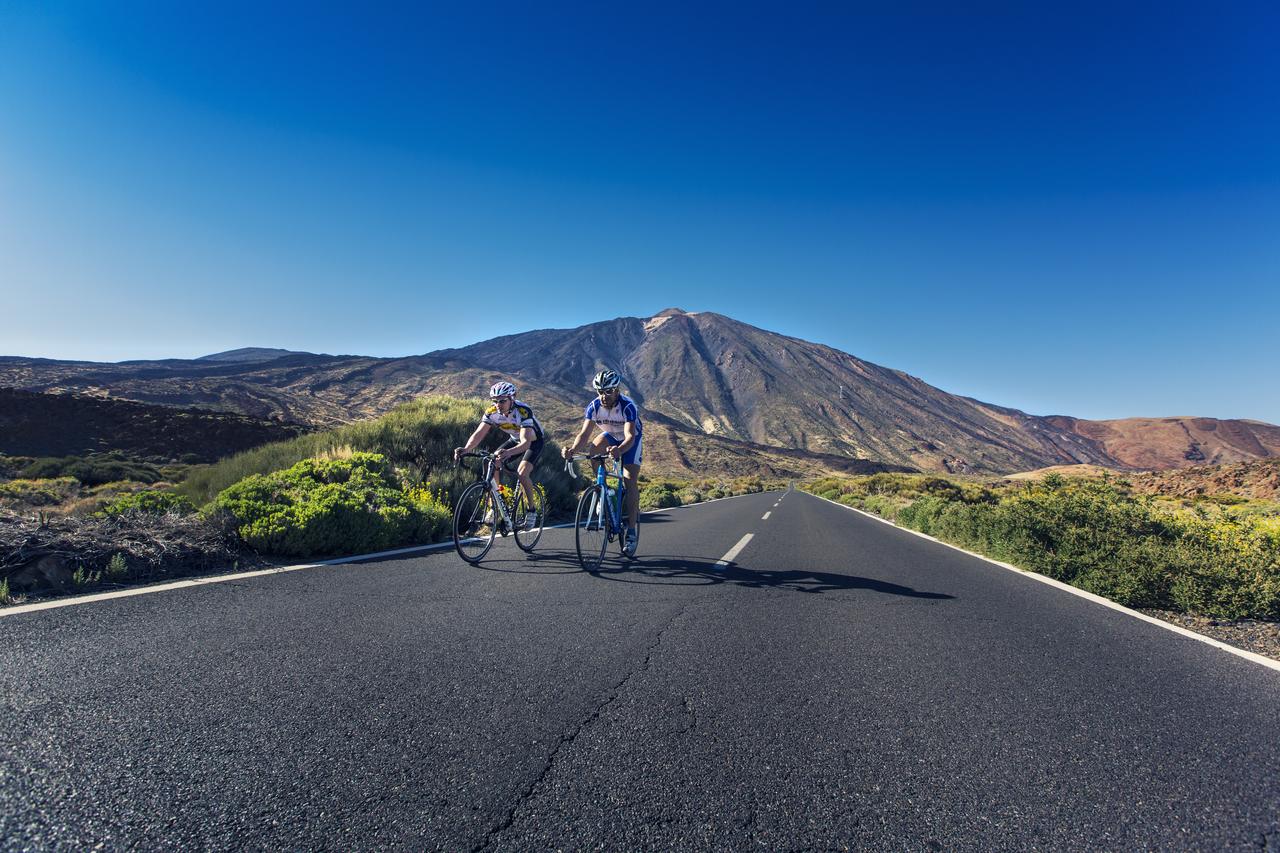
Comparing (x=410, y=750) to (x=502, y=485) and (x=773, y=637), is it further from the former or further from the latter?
(x=502, y=485)

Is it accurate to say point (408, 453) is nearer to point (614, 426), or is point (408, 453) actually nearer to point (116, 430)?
point (614, 426)

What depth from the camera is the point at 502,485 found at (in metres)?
6.74

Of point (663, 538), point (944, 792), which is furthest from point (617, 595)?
point (663, 538)

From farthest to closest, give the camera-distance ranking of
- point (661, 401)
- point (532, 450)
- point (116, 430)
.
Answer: point (661, 401)
point (116, 430)
point (532, 450)

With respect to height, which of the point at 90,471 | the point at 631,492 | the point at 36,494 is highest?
the point at 631,492

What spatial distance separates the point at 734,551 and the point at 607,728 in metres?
5.56

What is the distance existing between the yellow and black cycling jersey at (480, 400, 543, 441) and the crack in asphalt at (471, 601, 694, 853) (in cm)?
360

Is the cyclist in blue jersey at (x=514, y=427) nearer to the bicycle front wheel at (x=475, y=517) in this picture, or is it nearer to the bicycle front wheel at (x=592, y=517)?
the bicycle front wheel at (x=475, y=517)

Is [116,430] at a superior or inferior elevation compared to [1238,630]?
inferior

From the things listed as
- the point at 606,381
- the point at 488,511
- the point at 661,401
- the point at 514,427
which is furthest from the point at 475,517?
the point at 661,401

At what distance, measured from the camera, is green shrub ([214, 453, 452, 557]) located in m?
5.79

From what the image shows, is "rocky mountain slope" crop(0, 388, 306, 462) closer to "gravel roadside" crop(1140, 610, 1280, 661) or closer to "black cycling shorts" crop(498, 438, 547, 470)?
"black cycling shorts" crop(498, 438, 547, 470)

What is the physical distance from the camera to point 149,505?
5.76 m

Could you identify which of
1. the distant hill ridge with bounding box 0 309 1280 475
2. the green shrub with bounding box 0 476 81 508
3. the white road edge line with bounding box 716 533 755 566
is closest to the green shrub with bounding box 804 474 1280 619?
the white road edge line with bounding box 716 533 755 566
